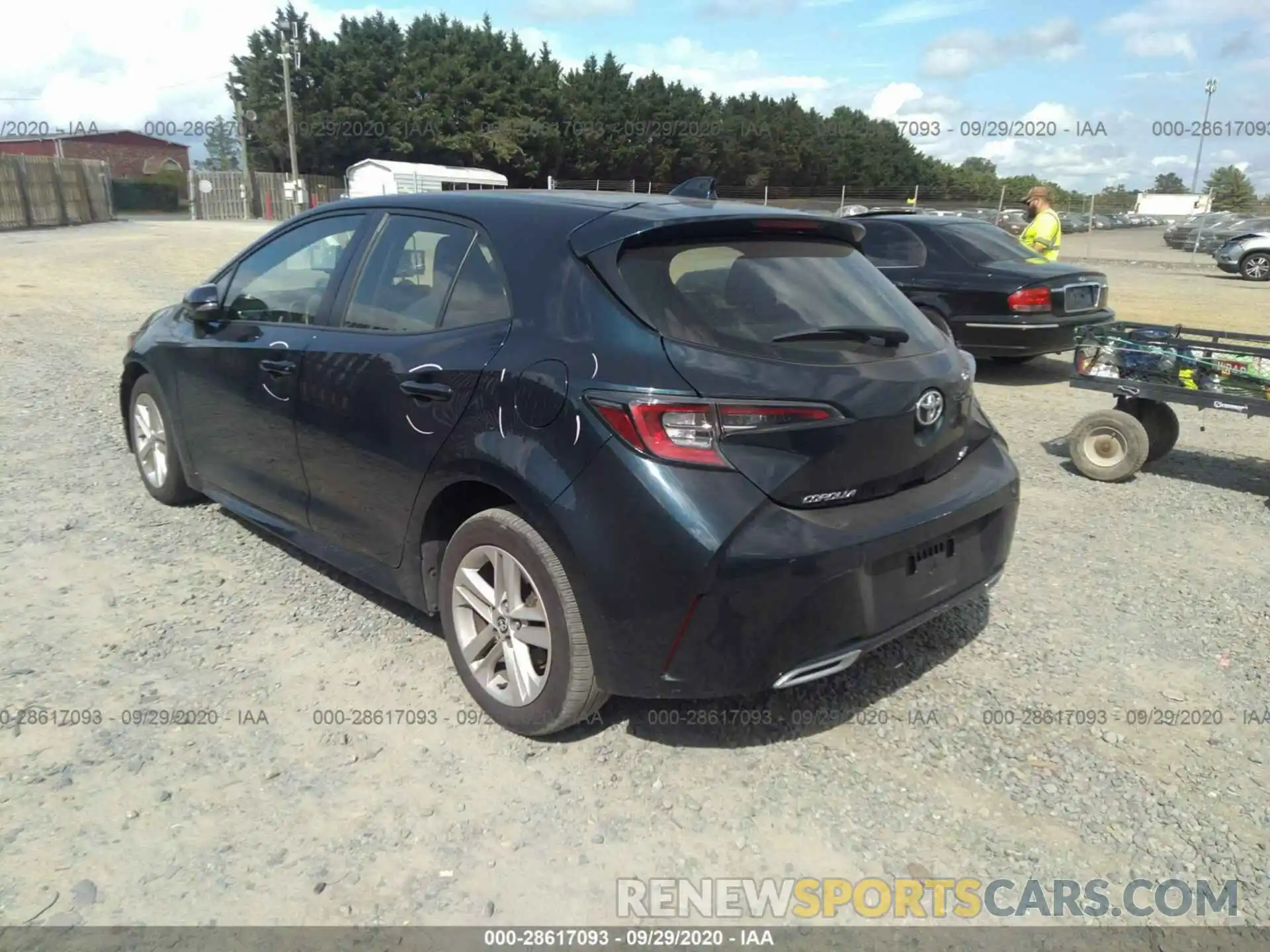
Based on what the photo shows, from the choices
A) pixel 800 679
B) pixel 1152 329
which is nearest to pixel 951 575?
pixel 800 679

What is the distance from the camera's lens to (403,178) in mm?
43188

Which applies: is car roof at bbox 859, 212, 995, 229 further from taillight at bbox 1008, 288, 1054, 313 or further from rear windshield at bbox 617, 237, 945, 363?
rear windshield at bbox 617, 237, 945, 363

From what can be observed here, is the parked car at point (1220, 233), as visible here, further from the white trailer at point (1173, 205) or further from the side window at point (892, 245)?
the side window at point (892, 245)

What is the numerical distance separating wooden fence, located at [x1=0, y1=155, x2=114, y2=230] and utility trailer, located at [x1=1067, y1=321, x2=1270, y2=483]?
33.6m

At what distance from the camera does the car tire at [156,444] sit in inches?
197

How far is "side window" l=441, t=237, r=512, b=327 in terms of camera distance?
3.16 m

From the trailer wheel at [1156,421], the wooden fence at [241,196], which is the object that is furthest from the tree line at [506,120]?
the trailer wheel at [1156,421]

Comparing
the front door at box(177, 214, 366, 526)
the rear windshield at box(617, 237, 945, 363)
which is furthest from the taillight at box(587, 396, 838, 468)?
the front door at box(177, 214, 366, 526)

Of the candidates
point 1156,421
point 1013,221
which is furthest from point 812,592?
point 1013,221

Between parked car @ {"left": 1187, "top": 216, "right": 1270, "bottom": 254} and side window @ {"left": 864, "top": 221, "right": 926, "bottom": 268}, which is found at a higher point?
side window @ {"left": 864, "top": 221, "right": 926, "bottom": 268}

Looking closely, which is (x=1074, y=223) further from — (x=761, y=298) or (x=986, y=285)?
(x=761, y=298)

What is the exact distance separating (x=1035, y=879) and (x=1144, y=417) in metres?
4.80

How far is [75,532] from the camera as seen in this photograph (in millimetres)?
4898

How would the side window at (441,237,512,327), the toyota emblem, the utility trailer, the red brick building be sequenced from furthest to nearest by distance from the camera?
the red brick building, the utility trailer, the side window at (441,237,512,327), the toyota emblem
